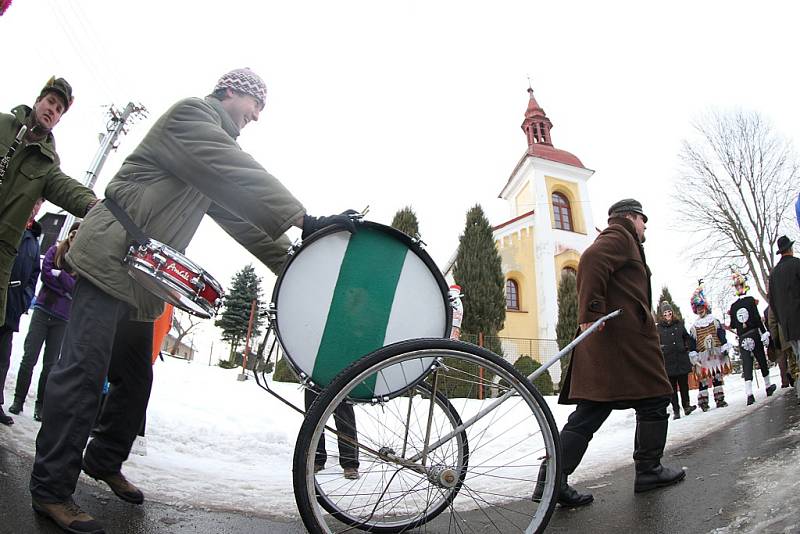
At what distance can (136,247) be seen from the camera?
74.7 inches

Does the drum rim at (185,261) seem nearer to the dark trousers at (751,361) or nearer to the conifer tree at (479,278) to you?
the dark trousers at (751,361)

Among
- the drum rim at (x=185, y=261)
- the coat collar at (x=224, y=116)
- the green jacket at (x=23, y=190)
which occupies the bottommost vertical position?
the drum rim at (x=185, y=261)

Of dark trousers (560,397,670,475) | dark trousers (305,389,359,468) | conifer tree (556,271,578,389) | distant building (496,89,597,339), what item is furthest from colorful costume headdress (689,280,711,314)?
distant building (496,89,597,339)

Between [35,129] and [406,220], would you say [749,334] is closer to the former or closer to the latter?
[35,129]

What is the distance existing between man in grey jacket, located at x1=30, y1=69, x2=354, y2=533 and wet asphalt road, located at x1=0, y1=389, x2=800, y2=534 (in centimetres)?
11

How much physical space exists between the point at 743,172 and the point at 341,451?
2787cm

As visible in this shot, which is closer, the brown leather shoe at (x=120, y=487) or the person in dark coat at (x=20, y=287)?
the brown leather shoe at (x=120, y=487)

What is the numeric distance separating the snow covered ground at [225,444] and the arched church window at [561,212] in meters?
18.7

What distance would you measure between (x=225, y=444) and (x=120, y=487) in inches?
103

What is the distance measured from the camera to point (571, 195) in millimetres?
26484

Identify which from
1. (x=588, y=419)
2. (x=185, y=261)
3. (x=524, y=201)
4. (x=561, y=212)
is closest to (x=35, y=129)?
(x=185, y=261)

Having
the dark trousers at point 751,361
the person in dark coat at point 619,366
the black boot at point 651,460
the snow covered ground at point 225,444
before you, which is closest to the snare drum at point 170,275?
the snow covered ground at point 225,444

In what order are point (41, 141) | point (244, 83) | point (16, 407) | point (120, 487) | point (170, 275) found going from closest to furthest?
1. point (170, 275)
2. point (120, 487)
3. point (244, 83)
4. point (41, 141)
5. point (16, 407)

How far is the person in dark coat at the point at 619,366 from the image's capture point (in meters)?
2.68
